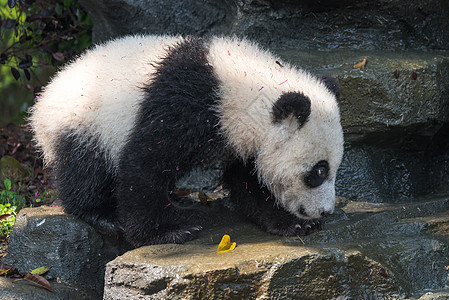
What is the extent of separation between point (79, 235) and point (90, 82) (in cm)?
130

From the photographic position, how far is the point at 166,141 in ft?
13.8

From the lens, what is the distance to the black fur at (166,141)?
13.8 ft

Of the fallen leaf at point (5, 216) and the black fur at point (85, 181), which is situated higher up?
the black fur at point (85, 181)

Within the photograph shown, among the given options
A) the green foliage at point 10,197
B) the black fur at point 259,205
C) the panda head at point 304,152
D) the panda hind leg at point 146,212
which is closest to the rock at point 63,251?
the panda hind leg at point 146,212

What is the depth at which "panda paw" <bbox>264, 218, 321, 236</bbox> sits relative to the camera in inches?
176

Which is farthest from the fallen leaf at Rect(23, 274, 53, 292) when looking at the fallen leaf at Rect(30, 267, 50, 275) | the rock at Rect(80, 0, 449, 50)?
the rock at Rect(80, 0, 449, 50)

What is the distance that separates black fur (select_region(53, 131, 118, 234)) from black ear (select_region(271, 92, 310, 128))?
1.56m

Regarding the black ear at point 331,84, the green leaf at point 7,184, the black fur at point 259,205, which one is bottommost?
the green leaf at point 7,184

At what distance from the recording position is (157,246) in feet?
14.2

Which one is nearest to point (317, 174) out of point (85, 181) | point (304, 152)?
point (304, 152)

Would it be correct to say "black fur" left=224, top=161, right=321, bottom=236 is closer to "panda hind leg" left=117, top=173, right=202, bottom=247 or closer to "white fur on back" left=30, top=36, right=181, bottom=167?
"panda hind leg" left=117, top=173, right=202, bottom=247

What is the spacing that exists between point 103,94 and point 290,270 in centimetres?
212

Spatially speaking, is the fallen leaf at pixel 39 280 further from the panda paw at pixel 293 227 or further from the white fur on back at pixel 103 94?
the panda paw at pixel 293 227

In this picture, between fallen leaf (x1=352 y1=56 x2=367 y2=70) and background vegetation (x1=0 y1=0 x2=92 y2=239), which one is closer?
fallen leaf (x1=352 y1=56 x2=367 y2=70)
